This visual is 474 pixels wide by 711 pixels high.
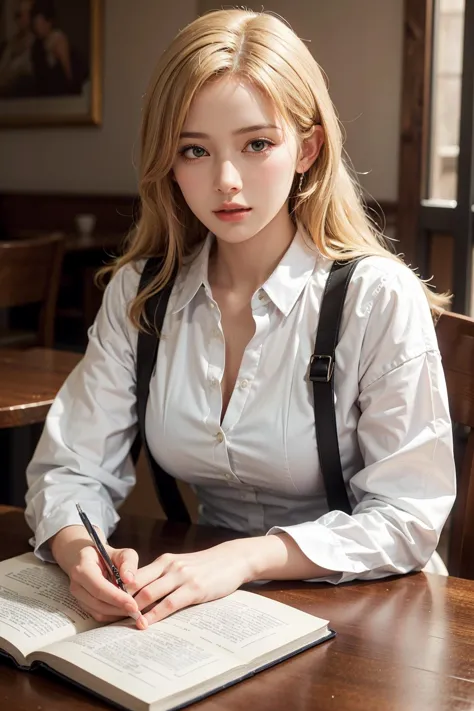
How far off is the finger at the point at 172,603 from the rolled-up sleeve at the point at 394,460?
0.58ft

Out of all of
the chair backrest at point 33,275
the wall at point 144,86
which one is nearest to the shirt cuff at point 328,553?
the chair backrest at point 33,275

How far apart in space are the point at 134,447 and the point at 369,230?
52cm

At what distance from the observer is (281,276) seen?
149 cm

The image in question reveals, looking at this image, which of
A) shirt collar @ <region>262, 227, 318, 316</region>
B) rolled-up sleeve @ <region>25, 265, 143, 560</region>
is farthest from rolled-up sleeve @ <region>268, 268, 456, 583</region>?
rolled-up sleeve @ <region>25, 265, 143, 560</region>

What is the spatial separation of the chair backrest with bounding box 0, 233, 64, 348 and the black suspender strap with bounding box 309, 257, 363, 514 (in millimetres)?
1612

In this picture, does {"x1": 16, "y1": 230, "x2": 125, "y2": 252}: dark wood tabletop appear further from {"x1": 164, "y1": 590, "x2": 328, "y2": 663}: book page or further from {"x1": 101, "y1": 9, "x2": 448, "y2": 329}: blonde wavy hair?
{"x1": 164, "y1": 590, "x2": 328, "y2": 663}: book page

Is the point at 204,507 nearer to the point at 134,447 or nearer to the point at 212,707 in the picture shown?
the point at 134,447

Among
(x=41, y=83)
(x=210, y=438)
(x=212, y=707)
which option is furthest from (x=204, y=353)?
(x=41, y=83)

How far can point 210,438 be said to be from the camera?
147 centimetres

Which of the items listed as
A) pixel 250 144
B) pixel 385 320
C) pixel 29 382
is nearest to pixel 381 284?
pixel 385 320

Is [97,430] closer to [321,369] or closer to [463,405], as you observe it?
[321,369]

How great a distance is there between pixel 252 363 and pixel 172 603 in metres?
0.44

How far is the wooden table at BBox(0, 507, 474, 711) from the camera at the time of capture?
3.12 feet

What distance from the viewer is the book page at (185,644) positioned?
3.14ft
